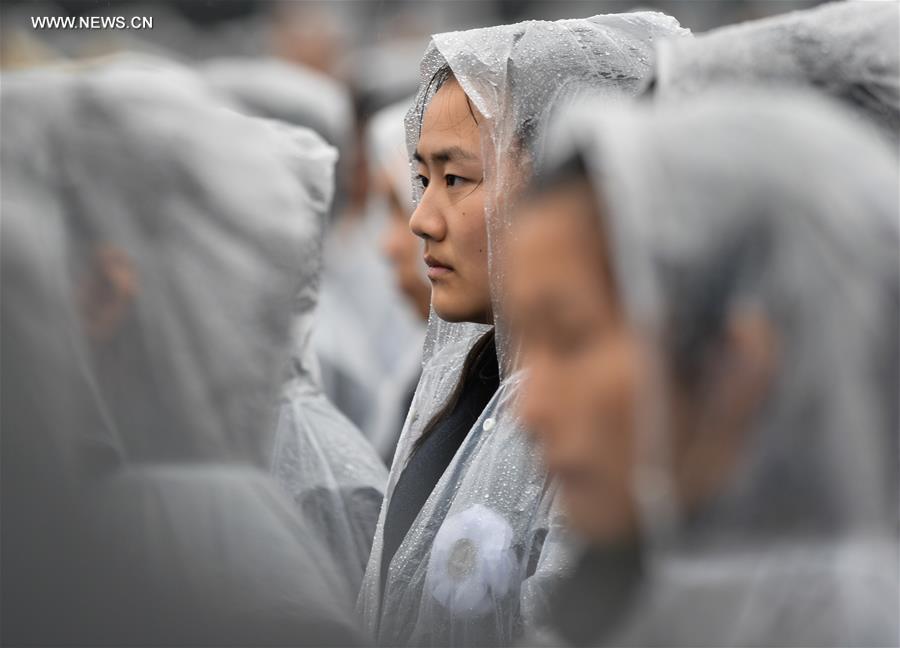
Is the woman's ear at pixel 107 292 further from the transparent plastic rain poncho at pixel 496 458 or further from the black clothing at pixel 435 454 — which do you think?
the black clothing at pixel 435 454

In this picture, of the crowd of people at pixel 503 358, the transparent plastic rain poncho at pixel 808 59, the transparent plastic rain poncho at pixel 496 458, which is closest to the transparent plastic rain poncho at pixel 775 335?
the crowd of people at pixel 503 358

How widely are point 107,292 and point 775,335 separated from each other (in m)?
0.82

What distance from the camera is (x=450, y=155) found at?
242cm

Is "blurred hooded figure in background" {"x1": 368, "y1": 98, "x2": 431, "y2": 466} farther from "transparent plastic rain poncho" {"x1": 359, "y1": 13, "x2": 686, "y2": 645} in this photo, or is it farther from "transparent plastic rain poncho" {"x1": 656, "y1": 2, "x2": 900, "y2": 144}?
"transparent plastic rain poncho" {"x1": 656, "y1": 2, "x2": 900, "y2": 144}

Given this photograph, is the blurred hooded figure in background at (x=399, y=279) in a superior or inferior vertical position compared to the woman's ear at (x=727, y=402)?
superior

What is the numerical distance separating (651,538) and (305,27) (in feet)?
19.2

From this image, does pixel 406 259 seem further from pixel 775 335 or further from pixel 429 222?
pixel 775 335

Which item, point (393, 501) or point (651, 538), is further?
point (393, 501)

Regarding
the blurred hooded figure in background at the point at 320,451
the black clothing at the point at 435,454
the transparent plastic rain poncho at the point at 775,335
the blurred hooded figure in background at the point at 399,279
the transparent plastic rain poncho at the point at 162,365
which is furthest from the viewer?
the blurred hooded figure in background at the point at 399,279

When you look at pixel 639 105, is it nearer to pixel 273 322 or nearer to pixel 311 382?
pixel 273 322

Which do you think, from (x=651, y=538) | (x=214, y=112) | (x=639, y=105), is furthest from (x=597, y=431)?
(x=214, y=112)

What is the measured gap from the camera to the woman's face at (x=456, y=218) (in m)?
2.39

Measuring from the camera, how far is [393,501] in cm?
243

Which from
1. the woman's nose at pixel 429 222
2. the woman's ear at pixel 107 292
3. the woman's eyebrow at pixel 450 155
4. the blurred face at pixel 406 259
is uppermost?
the blurred face at pixel 406 259
